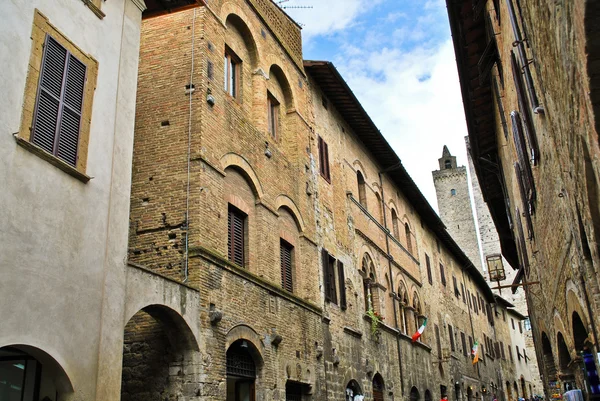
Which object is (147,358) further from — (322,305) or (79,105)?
(322,305)

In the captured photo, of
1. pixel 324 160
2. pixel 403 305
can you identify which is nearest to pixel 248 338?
pixel 324 160

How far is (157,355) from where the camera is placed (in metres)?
8.76

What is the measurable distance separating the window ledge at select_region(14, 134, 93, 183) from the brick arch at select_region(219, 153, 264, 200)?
12.5 ft

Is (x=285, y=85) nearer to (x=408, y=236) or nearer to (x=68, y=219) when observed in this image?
(x=68, y=219)

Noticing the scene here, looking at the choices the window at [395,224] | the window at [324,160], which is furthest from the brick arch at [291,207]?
the window at [395,224]

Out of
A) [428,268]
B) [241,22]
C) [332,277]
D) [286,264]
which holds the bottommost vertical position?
[286,264]

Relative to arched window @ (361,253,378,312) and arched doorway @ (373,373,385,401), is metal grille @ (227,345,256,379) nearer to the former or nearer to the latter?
arched doorway @ (373,373,385,401)

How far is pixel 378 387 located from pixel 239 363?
7814 millimetres

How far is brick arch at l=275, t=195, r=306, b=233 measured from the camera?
40.7 ft

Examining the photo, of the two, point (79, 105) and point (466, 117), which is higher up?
point (466, 117)

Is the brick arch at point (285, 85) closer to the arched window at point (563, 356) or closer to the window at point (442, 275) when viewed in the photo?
the arched window at point (563, 356)

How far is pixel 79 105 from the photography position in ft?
23.1

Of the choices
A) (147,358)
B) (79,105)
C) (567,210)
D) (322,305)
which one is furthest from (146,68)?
(567,210)

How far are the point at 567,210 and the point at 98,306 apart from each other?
17.6 feet
